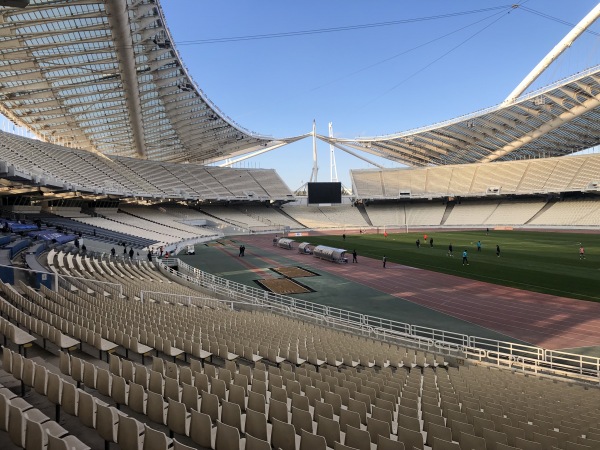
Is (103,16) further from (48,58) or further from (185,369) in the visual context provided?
(185,369)

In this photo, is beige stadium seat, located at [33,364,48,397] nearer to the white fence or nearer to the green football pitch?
the white fence

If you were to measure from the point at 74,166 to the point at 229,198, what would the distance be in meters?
30.1

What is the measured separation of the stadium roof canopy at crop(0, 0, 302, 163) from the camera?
1024 inches

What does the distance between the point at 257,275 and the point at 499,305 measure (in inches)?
655

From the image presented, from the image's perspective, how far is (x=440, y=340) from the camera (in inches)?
596

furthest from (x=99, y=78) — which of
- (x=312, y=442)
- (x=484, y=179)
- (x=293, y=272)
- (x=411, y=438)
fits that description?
(x=484, y=179)

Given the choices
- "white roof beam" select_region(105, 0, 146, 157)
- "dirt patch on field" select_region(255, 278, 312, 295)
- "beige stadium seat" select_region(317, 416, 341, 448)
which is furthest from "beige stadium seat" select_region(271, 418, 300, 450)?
"white roof beam" select_region(105, 0, 146, 157)

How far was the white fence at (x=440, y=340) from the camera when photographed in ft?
40.0

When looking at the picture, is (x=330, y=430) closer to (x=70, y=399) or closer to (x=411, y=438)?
(x=411, y=438)

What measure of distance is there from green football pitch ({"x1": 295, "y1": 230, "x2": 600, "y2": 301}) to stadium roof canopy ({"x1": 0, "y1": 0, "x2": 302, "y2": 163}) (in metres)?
25.1

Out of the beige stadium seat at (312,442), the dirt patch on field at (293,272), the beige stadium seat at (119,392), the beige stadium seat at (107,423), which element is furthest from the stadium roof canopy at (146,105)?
the beige stadium seat at (312,442)

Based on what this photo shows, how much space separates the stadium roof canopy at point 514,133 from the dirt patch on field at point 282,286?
45.3 meters

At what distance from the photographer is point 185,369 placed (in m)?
6.66

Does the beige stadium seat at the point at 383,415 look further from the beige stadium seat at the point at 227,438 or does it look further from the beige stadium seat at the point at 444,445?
the beige stadium seat at the point at 227,438
